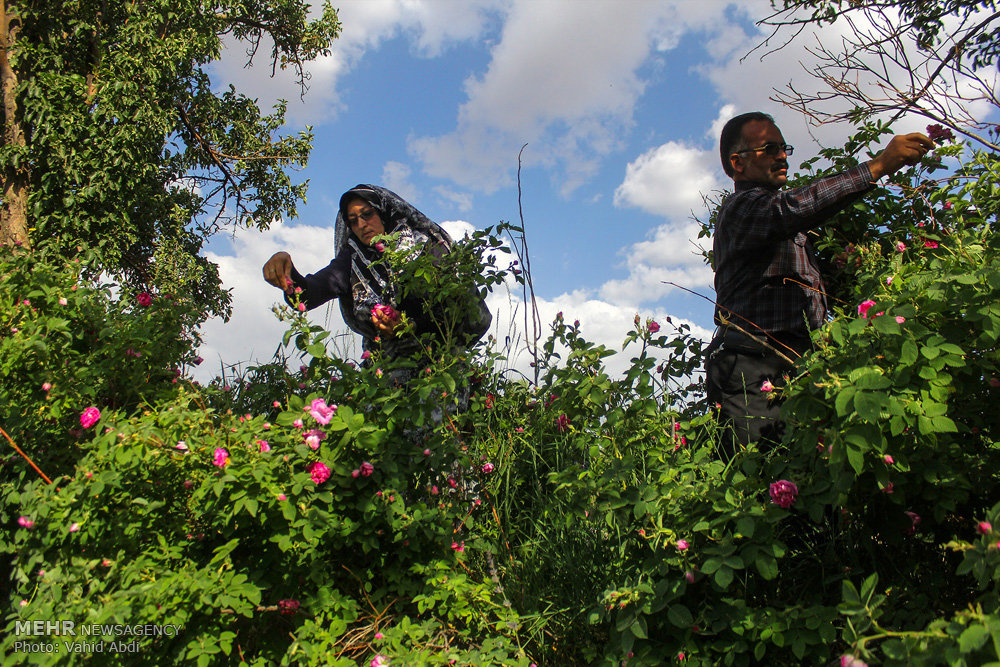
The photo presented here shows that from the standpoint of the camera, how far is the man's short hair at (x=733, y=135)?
2582 millimetres

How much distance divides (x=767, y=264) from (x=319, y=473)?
1.77 m

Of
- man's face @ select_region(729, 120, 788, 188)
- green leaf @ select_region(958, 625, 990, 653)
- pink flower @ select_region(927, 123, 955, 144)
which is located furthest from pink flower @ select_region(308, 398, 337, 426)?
pink flower @ select_region(927, 123, 955, 144)

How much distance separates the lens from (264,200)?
25.7 feet

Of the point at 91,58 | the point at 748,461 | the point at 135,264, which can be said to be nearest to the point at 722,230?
the point at 748,461

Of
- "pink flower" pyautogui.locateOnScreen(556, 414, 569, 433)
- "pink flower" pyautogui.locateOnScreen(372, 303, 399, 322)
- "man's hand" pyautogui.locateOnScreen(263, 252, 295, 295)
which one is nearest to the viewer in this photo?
"pink flower" pyautogui.locateOnScreen(556, 414, 569, 433)

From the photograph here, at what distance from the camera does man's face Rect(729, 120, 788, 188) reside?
2527 mm

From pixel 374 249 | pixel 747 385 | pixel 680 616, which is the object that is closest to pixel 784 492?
pixel 680 616

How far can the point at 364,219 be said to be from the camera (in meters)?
3.09

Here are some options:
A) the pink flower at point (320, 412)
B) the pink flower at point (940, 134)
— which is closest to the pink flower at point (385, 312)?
the pink flower at point (320, 412)

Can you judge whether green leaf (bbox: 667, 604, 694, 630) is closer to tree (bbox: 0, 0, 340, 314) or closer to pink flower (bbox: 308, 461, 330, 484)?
pink flower (bbox: 308, 461, 330, 484)

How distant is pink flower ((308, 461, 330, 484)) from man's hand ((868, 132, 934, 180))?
1.94 m

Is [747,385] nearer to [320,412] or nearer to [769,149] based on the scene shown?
[769,149]

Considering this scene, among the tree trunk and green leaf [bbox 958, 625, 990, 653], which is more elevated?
the tree trunk

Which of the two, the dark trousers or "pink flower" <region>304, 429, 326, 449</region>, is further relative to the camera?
the dark trousers
